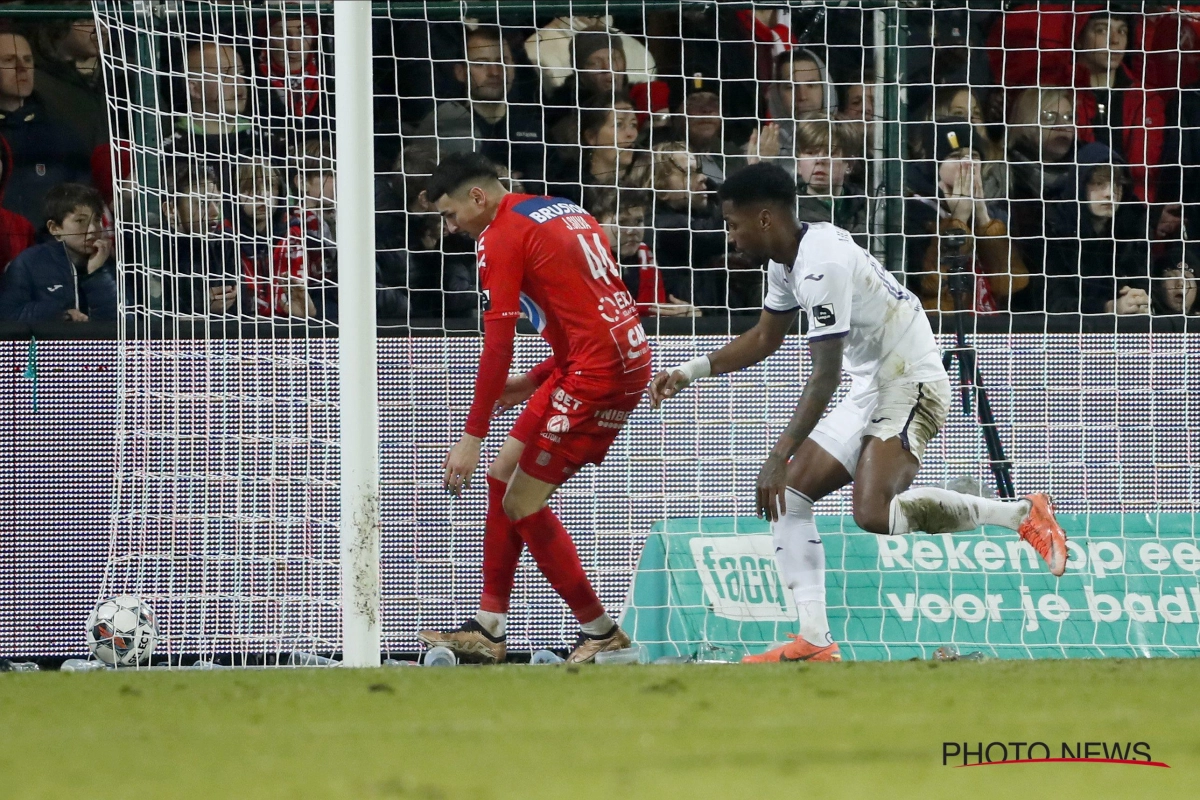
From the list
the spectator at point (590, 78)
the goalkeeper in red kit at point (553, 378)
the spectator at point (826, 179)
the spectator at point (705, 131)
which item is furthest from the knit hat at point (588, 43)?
the goalkeeper in red kit at point (553, 378)

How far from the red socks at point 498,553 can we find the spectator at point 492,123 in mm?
2258

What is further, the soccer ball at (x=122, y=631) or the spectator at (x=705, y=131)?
the spectator at (x=705, y=131)

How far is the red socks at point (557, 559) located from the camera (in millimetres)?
5398

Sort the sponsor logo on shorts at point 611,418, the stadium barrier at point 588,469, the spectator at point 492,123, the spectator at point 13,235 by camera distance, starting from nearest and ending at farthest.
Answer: the sponsor logo on shorts at point 611,418 < the stadium barrier at point 588,469 < the spectator at point 492,123 < the spectator at point 13,235

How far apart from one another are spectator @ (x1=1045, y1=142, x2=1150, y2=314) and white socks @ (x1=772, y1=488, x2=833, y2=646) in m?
2.49

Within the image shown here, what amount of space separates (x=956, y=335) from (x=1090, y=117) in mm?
1469

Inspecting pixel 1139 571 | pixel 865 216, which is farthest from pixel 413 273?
pixel 1139 571

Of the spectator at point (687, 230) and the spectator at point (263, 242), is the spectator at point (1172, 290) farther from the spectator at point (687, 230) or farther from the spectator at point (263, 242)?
the spectator at point (263, 242)

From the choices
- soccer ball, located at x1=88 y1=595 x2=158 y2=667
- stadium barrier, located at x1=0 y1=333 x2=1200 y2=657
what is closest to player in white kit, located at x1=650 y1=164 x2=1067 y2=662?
stadium barrier, located at x1=0 y1=333 x2=1200 y2=657

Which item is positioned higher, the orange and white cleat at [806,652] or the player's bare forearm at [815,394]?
the player's bare forearm at [815,394]

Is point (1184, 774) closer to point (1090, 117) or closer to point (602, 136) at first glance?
point (602, 136)

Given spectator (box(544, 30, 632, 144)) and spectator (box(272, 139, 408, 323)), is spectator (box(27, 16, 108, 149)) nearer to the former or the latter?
spectator (box(272, 139, 408, 323))

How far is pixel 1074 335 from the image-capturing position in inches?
279

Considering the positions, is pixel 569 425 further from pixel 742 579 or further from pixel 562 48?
pixel 562 48
